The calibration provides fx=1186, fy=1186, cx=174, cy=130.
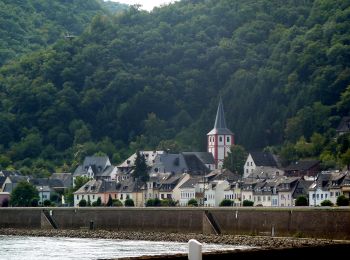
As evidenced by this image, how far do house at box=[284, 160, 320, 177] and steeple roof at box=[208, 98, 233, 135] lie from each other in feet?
101

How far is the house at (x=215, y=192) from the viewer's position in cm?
10956

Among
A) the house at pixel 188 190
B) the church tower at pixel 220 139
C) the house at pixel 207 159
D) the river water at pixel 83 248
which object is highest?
the church tower at pixel 220 139

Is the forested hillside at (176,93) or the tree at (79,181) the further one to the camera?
the forested hillside at (176,93)

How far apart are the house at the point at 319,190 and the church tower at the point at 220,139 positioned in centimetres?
4866

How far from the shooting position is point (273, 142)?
15612cm

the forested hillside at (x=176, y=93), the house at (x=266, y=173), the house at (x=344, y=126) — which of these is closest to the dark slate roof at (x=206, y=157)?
the forested hillside at (x=176, y=93)

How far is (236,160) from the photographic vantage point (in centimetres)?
13412

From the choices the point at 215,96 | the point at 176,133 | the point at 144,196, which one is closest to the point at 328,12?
the point at 215,96

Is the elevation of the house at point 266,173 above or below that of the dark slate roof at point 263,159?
below

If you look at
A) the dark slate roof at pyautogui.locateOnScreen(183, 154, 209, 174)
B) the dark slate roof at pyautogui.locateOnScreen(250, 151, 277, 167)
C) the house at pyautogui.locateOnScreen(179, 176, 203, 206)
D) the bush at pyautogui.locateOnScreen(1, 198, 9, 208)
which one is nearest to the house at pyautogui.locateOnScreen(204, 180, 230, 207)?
the house at pyautogui.locateOnScreen(179, 176, 203, 206)

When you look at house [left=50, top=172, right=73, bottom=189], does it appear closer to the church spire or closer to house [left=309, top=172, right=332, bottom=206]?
the church spire

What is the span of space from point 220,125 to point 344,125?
703 inches

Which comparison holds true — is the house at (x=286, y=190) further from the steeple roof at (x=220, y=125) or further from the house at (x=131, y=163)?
the steeple roof at (x=220, y=125)

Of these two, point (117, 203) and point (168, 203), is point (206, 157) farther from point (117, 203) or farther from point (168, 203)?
point (117, 203)
